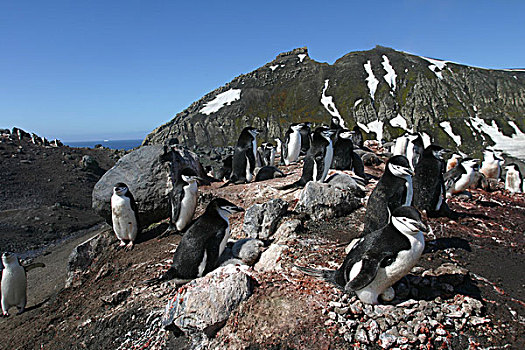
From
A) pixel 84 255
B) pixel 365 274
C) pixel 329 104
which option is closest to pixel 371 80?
pixel 329 104

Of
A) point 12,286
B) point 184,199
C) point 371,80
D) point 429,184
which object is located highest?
point 371,80

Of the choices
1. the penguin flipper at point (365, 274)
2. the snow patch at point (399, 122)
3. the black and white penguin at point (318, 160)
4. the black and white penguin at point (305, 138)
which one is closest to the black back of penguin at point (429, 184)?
the black and white penguin at point (318, 160)

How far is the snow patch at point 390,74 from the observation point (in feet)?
233

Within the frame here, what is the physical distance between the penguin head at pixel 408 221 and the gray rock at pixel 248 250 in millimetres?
2444

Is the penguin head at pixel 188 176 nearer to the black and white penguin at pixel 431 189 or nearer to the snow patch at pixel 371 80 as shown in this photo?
the black and white penguin at pixel 431 189

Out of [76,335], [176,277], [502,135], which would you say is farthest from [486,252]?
[502,135]

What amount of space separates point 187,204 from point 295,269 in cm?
324

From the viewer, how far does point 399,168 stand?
4.92 meters

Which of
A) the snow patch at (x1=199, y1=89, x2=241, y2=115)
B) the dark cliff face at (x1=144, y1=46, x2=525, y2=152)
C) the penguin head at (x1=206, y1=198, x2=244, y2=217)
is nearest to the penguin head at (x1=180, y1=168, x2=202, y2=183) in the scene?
the penguin head at (x1=206, y1=198, x2=244, y2=217)

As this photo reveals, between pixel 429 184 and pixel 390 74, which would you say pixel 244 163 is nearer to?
pixel 429 184

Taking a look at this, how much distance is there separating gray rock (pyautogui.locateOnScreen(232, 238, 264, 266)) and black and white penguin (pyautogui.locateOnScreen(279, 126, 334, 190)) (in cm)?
277

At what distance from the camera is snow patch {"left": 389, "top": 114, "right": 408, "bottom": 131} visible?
211 ft

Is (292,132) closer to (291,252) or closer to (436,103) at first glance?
(291,252)

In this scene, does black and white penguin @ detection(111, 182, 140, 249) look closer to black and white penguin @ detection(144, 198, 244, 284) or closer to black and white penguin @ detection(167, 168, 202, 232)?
black and white penguin @ detection(167, 168, 202, 232)
